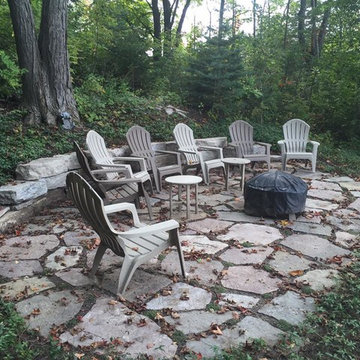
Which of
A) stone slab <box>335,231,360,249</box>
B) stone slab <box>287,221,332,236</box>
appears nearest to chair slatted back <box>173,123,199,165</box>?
stone slab <box>287,221,332,236</box>

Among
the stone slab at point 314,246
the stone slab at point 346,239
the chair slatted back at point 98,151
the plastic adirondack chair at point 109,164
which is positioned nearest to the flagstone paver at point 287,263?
the stone slab at point 314,246

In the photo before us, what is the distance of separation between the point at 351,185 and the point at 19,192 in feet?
15.2

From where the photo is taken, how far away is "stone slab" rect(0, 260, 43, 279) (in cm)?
274

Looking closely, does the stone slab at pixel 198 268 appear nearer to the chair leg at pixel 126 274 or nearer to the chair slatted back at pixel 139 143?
the chair leg at pixel 126 274

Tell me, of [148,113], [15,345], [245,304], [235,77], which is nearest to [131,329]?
[15,345]

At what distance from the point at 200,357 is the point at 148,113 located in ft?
17.4

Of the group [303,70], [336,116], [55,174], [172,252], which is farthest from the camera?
[303,70]

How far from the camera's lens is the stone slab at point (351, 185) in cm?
540

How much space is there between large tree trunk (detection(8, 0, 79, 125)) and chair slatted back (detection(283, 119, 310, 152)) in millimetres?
3781

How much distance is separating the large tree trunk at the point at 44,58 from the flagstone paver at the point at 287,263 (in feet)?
12.3

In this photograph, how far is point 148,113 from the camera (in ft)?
21.9

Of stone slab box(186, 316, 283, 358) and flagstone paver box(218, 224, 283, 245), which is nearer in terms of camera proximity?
stone slab box(186, 316, 283, 358)

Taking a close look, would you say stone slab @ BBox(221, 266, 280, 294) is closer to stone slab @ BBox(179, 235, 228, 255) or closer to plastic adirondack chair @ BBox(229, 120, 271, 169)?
stone slab @ BBox(179, 235, 228, 255)

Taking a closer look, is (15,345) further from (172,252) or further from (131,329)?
(172,252)
